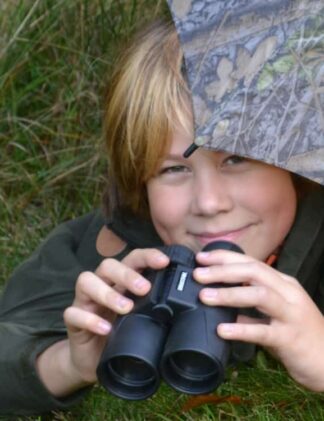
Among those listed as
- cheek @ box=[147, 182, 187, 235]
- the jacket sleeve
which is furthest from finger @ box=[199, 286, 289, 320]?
the jacket sleeve

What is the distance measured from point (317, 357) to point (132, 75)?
0.83m

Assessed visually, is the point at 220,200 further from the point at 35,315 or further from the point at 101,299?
the point at 35,315

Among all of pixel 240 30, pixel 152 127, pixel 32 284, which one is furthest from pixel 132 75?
pixel 32 284

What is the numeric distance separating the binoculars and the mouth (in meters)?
0.32

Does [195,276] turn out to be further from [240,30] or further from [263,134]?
[240,30]

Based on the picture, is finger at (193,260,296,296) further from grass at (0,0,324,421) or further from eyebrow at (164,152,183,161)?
grass at (0,0,324,421)

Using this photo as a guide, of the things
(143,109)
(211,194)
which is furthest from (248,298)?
(143,109)

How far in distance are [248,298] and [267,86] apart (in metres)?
0.49

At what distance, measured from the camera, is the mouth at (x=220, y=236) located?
102 inches

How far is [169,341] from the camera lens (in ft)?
6.88

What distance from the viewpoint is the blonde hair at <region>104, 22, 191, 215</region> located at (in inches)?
104

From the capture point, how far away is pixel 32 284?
2990 mm

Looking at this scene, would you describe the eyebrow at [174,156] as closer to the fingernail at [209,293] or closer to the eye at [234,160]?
the eye at [234,160]

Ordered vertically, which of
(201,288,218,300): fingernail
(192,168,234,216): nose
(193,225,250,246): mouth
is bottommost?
(193,225,250,246): mouth
